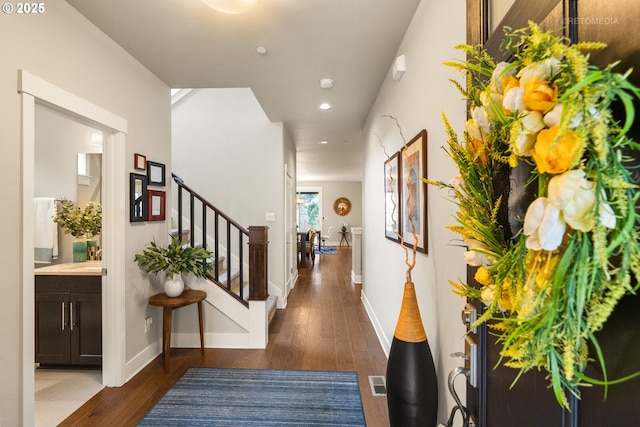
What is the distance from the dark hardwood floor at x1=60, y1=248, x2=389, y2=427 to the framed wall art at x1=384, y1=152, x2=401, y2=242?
1189 mm

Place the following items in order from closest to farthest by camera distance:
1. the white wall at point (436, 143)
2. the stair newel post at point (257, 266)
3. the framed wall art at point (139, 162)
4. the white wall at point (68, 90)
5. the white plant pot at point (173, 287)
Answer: the white wall at point (436, 143), the white wall at point (68, 90), the framed wall art at point (139, 162), the white plant pot at point (173, 287), the stair newel post at point (257, 266)

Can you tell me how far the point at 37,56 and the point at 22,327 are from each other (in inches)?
58.6

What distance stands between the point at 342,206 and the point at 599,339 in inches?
468

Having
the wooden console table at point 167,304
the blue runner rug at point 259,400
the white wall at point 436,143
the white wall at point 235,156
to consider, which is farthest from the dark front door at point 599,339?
the white wall at point 235,156


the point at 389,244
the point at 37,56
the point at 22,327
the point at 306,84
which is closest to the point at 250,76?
the point at 306,84

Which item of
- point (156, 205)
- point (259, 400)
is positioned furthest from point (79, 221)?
point (259, 400)

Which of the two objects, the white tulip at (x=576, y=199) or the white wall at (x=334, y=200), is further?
the white wall at (x=334, y=200)

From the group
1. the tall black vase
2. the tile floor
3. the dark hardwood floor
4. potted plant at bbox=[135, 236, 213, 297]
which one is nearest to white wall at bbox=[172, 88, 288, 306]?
the dark hardwood floor

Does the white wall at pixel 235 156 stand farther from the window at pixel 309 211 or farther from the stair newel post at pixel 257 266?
the window at pixel 309 211

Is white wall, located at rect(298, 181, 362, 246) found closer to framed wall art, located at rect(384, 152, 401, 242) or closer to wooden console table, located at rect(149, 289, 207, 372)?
framed wall art, located at rect(384, 152, 401, 242)

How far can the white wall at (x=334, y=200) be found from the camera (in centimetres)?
1236

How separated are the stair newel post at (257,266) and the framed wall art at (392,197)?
4.15ft

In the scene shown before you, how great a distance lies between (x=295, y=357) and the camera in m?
2.84

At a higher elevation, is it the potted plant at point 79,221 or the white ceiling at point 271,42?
the white ceiling at point 271,42
